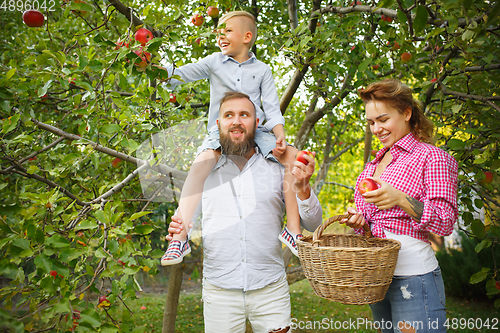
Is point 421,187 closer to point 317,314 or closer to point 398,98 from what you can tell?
point 398,98

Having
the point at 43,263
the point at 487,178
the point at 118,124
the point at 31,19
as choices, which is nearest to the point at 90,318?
the point at 43,263

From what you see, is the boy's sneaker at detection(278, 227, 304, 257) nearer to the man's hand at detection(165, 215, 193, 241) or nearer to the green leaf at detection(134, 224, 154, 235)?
the man's hand at detection(165, 215, 193, 241)

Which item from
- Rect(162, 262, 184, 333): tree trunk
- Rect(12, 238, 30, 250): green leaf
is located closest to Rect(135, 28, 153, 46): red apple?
Rect(12, 238, 30, 250): green leaf

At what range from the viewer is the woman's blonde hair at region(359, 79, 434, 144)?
5.54 feet

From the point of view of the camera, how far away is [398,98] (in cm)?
171

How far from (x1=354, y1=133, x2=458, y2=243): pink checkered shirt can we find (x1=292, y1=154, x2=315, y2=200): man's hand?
345mm

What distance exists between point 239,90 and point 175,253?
1136 mm

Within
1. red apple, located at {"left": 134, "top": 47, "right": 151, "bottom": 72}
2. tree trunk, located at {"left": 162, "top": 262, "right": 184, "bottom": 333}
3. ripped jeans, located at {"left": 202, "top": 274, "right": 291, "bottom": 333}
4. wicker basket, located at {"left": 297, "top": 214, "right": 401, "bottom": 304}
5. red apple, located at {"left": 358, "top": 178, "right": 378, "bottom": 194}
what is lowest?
tree trunk, located at {"left": 162, "top": 262, "right": 184, "bottom": 333}

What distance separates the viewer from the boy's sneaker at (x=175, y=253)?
5.61ft

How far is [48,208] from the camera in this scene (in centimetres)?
179

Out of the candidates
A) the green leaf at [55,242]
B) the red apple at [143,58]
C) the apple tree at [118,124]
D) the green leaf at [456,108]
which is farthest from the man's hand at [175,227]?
the green leaf at [456,108]

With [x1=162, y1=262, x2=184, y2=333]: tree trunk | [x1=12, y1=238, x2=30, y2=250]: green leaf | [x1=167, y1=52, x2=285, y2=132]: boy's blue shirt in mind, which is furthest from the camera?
[x1=162, y1=262, x2=184, y2=333]: tree trunk

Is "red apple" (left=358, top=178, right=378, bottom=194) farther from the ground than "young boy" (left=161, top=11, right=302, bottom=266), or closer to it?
closer to it

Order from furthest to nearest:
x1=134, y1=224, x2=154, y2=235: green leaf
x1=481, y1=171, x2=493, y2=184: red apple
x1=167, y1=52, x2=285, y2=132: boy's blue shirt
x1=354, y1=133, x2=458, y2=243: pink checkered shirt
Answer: x1=481, y1=171, x2=493, y2=184: red apple → x1=167, y1=52, x2=285, y2=132: boy's blue shirt → x1=134, y1=224, x2=154, y2=235: green leaf → x1=354, y1=133, x2=458, y2=243: pink checkered shirt
